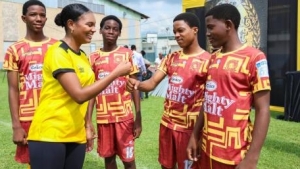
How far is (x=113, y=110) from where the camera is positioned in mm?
3945

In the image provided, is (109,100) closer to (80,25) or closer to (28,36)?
(28,36)

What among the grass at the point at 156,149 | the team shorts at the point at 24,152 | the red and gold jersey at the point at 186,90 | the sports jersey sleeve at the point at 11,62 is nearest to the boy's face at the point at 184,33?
the red and gold jersey at the point at 186,90

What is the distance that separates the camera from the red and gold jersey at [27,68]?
341cm

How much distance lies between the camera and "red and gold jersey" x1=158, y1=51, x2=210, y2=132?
10.5 feet

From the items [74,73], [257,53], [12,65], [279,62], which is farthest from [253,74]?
[279,62]

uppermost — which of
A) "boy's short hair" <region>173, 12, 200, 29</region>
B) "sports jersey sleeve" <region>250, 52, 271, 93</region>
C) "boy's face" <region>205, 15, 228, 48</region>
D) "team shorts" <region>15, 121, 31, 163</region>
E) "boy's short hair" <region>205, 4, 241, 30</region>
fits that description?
"boy's short hair" <region>173, 12, 200, 29</region>

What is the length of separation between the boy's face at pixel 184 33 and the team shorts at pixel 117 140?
1.23 metres

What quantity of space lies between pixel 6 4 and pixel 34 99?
31.4 metres

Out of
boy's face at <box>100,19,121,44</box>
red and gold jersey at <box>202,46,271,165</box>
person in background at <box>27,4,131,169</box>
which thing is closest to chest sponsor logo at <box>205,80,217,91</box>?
red and gold jersey at <box>202,46,271,165</box>

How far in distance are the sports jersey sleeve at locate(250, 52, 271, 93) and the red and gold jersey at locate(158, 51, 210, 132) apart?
2.88 ft

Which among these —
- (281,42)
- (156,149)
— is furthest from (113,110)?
(281,42)

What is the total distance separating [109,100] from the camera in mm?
3961

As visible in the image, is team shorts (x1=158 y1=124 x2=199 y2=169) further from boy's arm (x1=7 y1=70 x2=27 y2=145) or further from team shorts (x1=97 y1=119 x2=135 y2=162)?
boy's arm (x1=7 y1=70 x2=27 y2=145)

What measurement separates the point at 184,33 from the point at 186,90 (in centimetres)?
54
